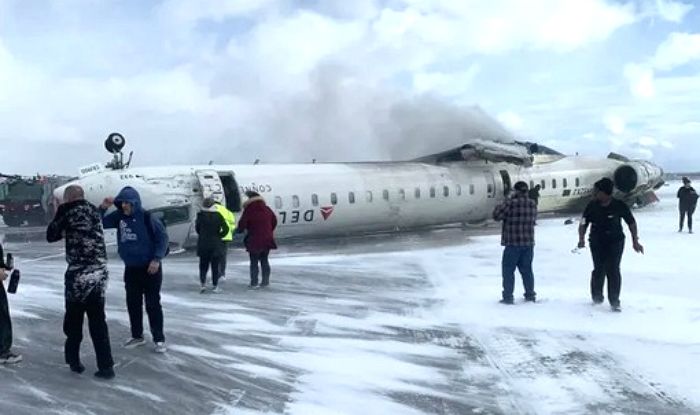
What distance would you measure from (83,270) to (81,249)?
191 millimetres

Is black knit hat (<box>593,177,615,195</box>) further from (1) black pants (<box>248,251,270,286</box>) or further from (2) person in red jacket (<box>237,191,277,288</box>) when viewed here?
(1) black pants (<box>248,251,270,286</box>)

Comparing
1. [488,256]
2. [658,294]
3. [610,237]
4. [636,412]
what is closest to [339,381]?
[636,412]

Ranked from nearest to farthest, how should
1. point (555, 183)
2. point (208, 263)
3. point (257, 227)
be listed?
point (208, 263) → point (257, 227) → point (555, 183)

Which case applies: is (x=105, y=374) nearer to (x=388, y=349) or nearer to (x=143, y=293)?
(x=143, y=293)

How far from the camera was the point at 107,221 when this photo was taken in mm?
7312

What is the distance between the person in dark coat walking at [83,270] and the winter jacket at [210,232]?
483cm

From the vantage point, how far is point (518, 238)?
32.3ft

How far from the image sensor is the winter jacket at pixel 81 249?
20.3ft

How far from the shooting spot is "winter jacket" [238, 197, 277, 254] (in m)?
11.7

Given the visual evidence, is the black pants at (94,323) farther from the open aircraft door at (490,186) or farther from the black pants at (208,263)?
the open aircraft door at (490,186)

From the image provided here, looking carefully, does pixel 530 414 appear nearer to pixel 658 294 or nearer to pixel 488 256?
pixel 658 294

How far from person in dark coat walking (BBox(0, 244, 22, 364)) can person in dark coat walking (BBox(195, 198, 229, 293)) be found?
4.55 meters

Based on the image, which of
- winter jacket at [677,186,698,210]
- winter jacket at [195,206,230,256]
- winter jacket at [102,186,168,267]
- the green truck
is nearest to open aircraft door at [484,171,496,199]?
winter jacket at [677,186,698,210]

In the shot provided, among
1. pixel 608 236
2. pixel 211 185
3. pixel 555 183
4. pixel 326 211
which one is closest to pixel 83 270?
pixel 608 236
